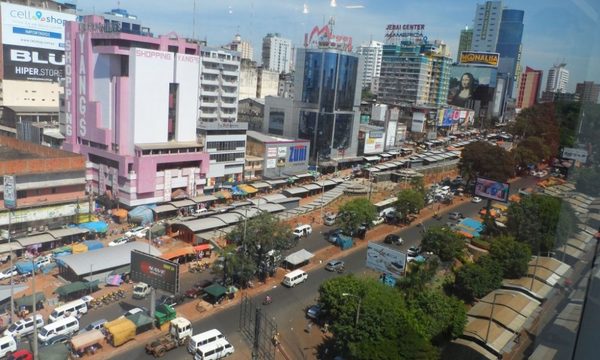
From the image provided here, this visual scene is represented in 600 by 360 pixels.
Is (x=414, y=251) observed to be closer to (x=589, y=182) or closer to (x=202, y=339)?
(x=202, y=339)

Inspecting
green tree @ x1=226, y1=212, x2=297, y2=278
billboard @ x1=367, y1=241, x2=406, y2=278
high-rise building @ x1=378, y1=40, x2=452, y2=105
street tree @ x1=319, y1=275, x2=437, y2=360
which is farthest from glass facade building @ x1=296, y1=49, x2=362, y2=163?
high-rise building @ x1=378, y1=40, x2=452, y2=105

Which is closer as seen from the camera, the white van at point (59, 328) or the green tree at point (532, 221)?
the green tree at point (532, 221)

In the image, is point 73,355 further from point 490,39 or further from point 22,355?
point 490,39

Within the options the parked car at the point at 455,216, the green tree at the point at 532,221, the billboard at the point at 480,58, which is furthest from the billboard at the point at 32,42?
the billboard at the point at 480,58

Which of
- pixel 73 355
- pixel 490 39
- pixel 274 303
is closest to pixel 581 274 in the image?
pixel 73 355

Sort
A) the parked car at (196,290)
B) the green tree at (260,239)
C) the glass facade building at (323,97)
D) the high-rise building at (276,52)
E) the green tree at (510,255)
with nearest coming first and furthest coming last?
the green tree at (510,255) < the parked car at (196,290) < the green tree at (260,239) < the glass facade building at (323,97) < the high-rise building at (276,52)

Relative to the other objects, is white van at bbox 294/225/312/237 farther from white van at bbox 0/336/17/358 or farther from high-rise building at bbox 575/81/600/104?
high-rise building at bbox 575/81/600/104

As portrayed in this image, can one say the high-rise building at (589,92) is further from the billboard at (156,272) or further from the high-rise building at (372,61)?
the high-rise building at (372,61)
